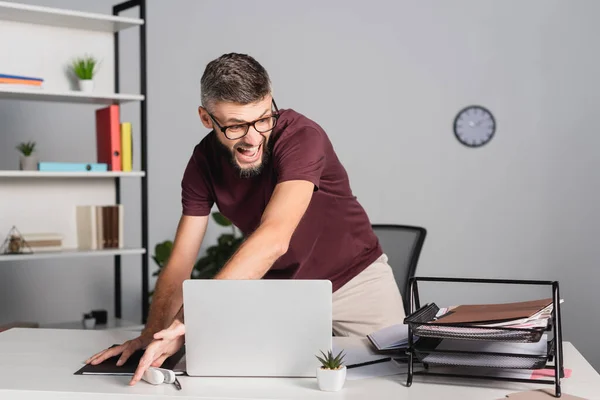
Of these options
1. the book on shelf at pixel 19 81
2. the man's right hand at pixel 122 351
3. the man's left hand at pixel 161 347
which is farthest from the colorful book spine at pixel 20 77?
the man's left hand at pixel 161 347

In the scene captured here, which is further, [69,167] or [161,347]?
[69,167]

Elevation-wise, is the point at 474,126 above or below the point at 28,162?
above

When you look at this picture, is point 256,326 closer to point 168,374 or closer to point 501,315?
point 168,374

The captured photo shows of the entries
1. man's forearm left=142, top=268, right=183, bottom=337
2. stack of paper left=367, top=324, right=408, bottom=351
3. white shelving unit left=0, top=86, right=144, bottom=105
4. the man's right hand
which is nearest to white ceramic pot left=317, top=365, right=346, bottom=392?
stack of paper left=367, top=324, right=408, bottom=351

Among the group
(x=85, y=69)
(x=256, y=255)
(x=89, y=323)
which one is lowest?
(x=89, y=323)

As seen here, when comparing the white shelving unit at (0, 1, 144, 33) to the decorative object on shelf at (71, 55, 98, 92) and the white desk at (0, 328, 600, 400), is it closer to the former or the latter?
the decorative object on shelf at (71, 55, 98, 92)

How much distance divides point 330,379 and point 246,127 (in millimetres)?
746

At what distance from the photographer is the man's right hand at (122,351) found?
5.56ft

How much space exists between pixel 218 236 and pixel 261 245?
351 cm

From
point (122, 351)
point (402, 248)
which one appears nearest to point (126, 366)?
point (122, 351)

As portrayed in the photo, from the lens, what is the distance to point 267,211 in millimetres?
1837

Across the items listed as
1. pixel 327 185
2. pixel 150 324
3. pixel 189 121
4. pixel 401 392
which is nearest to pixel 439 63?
pixel 189 121

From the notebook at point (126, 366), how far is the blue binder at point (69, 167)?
6.89ft

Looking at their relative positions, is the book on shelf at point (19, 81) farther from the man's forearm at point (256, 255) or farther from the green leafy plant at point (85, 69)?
the man's forearm at point (256, 255)
